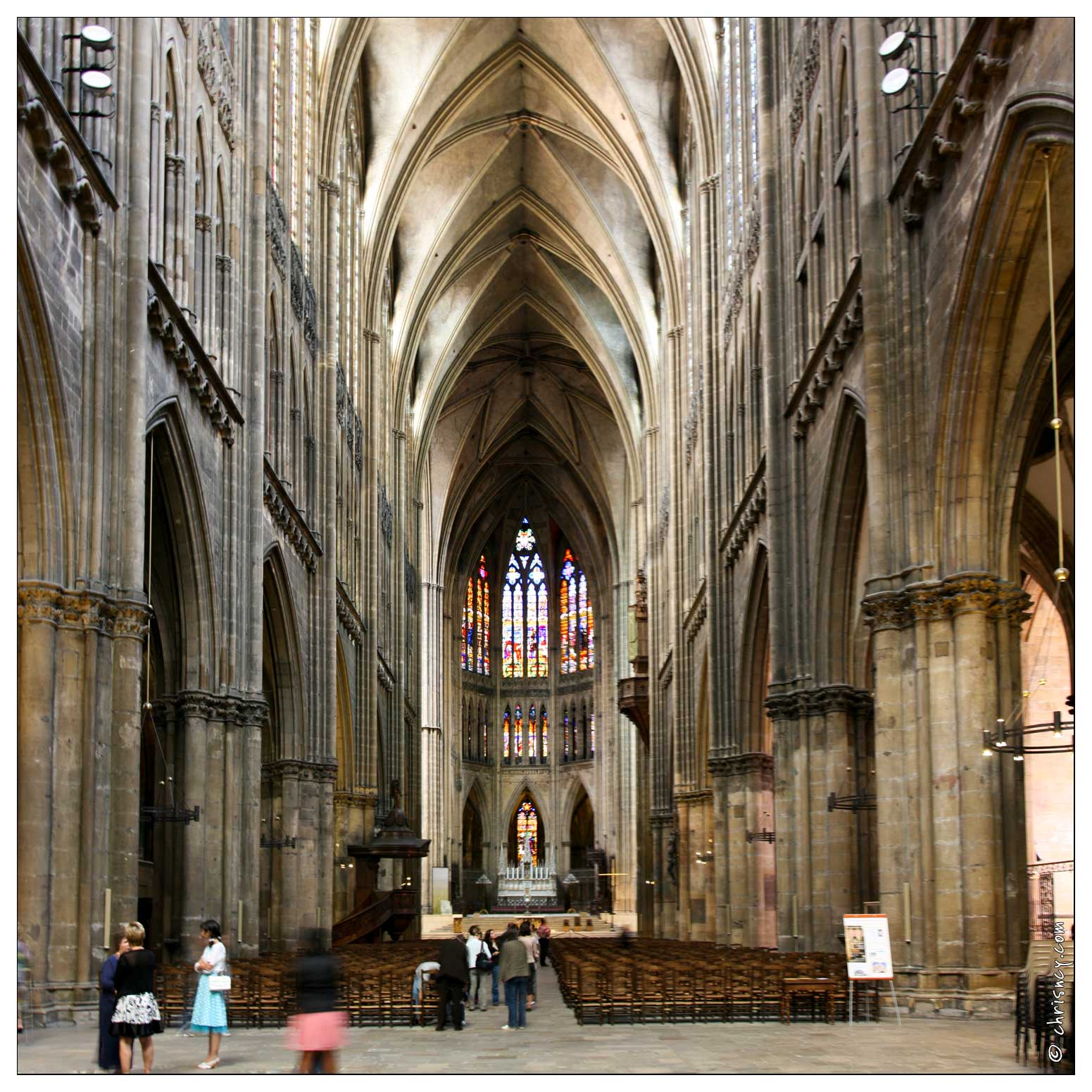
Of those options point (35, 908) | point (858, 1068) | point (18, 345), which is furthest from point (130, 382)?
point (858, 1068)

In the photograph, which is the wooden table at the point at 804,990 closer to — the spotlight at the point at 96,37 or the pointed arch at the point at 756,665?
the pointed arch at the point at 756,665

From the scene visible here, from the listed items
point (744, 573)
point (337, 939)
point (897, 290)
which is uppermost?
point (897, 290)

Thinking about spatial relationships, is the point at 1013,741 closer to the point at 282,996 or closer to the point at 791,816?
the point at 282,996

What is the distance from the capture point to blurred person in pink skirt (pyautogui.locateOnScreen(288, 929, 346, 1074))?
12.0 meters

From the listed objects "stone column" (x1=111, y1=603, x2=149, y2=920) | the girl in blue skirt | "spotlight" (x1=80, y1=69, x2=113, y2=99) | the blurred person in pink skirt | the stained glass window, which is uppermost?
the stained glass window

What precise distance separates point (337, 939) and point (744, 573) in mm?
16043

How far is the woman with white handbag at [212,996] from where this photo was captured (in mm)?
15711

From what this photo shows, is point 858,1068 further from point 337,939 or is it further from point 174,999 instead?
point 337,939

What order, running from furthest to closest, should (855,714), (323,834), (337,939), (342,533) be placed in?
(342,533), (337,939), (323,834), (855,714)

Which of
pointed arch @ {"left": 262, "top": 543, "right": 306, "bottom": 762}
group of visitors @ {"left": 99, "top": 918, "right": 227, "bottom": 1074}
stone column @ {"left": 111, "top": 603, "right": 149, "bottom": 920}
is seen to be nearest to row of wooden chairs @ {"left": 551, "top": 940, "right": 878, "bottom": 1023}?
stone column @ {"left": 111, "top": 603, "right": 149, "bottom": 920}

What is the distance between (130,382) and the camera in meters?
21.8

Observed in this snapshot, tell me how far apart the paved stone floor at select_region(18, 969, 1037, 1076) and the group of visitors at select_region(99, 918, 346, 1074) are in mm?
515

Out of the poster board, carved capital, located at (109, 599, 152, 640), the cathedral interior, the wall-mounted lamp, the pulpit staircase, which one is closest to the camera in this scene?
the wall-mounted lamp

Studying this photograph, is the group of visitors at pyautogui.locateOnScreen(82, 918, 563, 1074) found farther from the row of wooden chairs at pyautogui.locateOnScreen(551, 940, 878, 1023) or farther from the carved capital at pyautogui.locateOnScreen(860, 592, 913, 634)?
the carved capital at pyautogui.locateOnScreen(860, 592, 913, 634)
